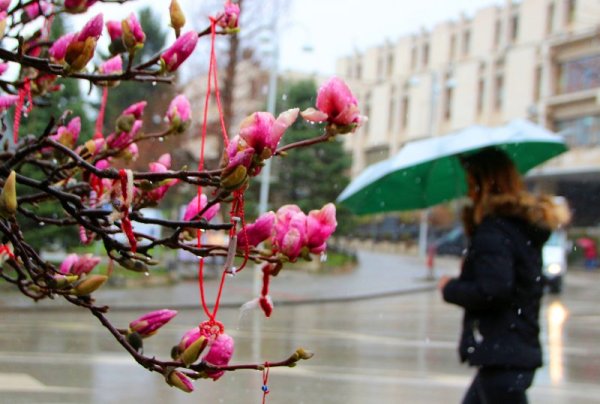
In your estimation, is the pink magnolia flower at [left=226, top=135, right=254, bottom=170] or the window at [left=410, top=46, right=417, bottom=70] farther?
the window at [left=410, top=46, right=417, bottom=70]

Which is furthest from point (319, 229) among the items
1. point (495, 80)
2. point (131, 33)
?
point (495, 80)

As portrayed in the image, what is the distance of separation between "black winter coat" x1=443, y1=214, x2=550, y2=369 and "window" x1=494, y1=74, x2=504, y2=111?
149ft

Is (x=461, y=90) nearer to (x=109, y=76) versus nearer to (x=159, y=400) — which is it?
(x=159, y=400)

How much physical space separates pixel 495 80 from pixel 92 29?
4863cm

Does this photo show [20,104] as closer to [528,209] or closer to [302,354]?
[302,354]

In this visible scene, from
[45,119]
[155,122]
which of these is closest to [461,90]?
[155,122]

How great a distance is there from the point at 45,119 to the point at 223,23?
1589 cm

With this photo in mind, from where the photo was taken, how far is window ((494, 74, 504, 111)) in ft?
158

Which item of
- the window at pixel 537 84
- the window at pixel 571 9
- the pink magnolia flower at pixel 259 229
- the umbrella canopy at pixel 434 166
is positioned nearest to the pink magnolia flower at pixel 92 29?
the pink magnolia flower at pixel 259 229

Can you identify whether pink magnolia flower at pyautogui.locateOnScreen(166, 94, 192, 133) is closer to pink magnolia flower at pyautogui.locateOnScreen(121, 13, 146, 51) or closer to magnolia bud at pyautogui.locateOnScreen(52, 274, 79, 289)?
pink magnolia flower at pyautogui.locateOnScreen(121, 13, 146, 51)

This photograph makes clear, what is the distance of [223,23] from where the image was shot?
6.89 ft

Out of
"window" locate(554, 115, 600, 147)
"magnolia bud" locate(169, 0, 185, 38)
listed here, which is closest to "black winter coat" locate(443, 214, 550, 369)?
"magnolia bud" locate(169, 0, 185, 38)

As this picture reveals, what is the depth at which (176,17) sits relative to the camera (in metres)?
1.97

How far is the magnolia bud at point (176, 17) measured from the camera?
6.45ft
